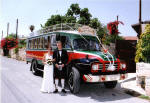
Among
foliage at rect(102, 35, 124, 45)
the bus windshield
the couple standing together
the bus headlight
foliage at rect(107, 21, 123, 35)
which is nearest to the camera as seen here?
the bus headlight

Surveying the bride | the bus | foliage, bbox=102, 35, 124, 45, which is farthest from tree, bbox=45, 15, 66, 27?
the bride

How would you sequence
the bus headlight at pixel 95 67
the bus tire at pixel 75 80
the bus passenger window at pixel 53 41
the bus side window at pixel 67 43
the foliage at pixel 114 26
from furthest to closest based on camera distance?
1. the foliage at pixel 114 26
2. the bus passenger window at pixel 53 41
3. the bus side window at pixel 67 43
4. the bus tire at pixel 75 80
5. the bus headlight at pixel 95 67

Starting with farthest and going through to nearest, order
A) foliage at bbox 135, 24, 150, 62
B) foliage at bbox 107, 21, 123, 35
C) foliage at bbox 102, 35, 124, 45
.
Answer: foliage at bbox 102, 35, 124, 45 → foliage at bbox 107, 21, 123, 35 → foliage at bbox 135, 24, 150, 62

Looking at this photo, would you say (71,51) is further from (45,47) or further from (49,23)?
(49,23)

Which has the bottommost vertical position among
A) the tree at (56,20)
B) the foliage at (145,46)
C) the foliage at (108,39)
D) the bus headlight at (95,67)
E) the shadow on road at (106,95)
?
the shadow on road at (106,95)

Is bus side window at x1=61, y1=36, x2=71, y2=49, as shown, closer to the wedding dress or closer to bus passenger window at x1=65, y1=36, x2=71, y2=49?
bus passenger window at x1=65, y1=36, x2=71, y2=49

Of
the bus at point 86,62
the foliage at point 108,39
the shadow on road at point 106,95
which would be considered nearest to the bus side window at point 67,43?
the bus at point 86,62

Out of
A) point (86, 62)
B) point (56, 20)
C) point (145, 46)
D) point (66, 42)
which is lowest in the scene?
point (86, 62)

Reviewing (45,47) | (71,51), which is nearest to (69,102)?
(71,51)

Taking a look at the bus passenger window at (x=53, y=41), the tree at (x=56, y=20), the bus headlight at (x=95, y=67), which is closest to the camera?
the bus headlight at (x=95, y=67)

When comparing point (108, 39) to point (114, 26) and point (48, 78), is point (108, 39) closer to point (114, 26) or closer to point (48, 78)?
point (114, 26)

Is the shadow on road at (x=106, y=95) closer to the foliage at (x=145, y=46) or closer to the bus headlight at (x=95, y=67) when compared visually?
the bus headlight at (x=95, y=67)

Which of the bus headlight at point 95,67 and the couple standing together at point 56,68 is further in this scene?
the couple standing together at point 56,68

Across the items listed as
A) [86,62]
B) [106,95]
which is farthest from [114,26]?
[86,62]
